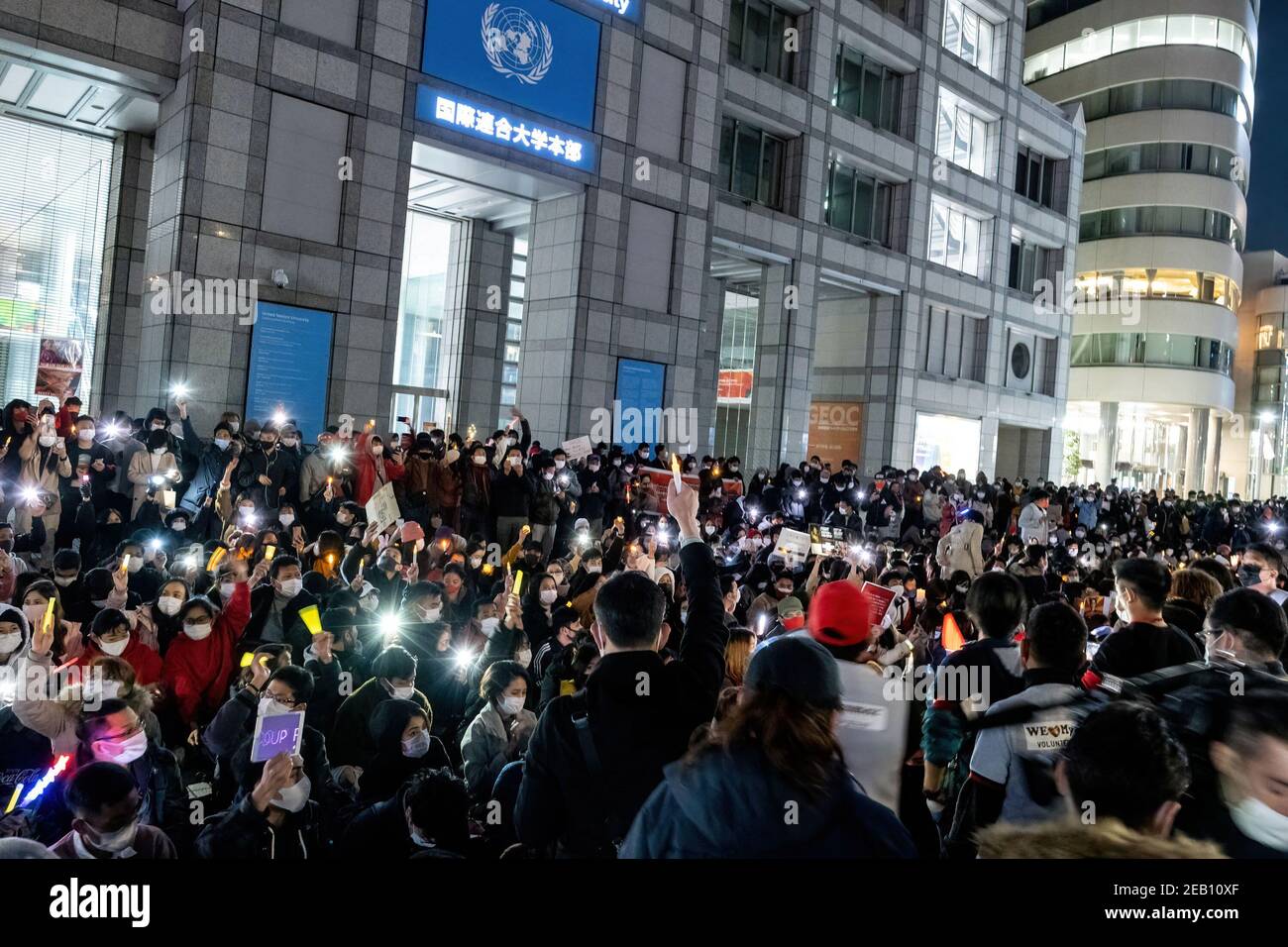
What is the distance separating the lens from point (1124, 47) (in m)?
43.8

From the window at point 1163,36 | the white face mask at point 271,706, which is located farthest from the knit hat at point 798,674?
the window at point 1163,36

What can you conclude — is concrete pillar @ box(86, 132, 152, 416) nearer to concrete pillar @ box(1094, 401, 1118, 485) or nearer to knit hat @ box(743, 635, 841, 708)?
knit hat @ box(743, 635, 841, 708)

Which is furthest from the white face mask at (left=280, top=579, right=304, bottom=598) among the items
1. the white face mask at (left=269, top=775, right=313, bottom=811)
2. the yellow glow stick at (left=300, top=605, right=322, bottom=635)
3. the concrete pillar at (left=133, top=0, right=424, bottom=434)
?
the concrete pillar at (left=133, top=0, right=424, bottom=434)

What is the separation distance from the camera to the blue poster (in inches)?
713

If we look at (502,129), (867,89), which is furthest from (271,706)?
(867,89)

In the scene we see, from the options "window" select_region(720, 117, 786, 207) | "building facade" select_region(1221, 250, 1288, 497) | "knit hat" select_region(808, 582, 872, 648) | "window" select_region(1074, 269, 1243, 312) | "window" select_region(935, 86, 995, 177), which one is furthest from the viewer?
"building facade" select_region(1221, 250, 1288, 497)

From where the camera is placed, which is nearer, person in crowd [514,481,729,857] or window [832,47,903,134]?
person in crowd [514,481,729,857]

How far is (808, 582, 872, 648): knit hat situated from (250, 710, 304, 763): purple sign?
255cm

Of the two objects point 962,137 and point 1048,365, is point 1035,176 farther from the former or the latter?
point 1048,365

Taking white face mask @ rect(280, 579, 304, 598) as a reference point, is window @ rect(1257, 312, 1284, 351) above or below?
above

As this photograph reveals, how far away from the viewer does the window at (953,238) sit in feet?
104
